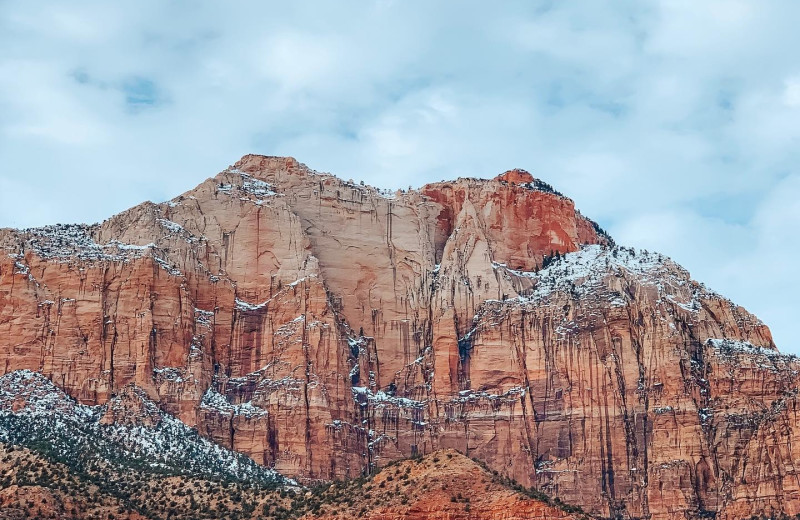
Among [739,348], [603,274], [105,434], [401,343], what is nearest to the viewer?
[105,434]

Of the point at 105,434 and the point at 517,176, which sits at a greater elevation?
the point at 517,176

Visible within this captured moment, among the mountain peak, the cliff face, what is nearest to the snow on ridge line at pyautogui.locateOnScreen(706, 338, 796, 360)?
the cliff face

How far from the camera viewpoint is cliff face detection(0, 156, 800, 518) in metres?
153

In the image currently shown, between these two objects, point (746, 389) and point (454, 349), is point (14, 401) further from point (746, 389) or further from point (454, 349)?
point (746, 389)

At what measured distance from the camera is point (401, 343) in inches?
6654

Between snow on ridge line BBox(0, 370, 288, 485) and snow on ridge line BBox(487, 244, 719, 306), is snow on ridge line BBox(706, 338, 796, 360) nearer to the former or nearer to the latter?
snow on ridge line BBox(487, 244, 719, 306)

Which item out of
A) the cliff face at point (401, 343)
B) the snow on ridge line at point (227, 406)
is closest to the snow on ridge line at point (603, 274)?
the cliff face at point (401, 343)

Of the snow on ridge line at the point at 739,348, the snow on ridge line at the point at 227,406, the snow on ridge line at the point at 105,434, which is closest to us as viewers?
the snow on ridge line at the point at 105,434

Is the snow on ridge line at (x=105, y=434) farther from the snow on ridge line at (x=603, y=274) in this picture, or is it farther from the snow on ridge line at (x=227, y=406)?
the snow on ridge line at (x=603, y=274)

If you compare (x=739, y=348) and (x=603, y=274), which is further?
(x=603, y=274)

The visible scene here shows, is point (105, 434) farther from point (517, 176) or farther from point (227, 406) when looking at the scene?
point (517, 176)

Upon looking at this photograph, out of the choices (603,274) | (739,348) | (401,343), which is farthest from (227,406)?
(739,348)

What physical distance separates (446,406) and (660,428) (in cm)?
2033

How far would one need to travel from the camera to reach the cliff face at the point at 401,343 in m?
153
